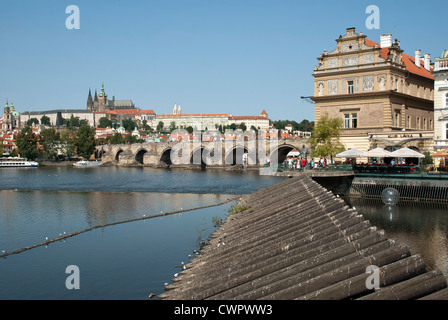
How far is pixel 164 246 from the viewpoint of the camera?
23438 mm

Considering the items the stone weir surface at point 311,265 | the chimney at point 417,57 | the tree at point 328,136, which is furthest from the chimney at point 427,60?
the stone weir surface at point 311,265

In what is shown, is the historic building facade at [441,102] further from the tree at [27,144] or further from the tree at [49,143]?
the tree at [49,143]

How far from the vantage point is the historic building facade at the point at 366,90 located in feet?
151

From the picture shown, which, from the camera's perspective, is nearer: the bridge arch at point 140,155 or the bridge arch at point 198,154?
the bridge arch at point 198,154

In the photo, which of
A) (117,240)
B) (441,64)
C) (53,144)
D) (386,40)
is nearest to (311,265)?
(117,240)

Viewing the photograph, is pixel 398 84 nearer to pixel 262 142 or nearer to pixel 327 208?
pixel 327 208

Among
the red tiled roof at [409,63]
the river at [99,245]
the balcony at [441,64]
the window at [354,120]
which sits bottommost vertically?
the river at [99,245]

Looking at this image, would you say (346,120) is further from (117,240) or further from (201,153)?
(201,153)

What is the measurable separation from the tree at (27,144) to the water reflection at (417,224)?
118120mm

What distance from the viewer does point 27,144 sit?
137 m

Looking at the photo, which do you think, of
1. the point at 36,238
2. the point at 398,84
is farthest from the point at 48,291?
the point at 398,84


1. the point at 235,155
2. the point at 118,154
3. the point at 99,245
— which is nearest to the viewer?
the point at 99,245

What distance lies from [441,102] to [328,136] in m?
10.2
